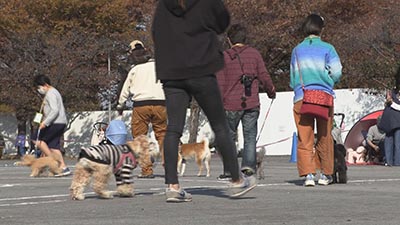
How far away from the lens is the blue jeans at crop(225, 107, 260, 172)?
12.5 metres

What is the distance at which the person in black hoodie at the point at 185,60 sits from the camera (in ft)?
29.2

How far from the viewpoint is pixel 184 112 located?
29.9 feet

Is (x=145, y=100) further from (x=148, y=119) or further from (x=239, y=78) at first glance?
(x=239, y=78)

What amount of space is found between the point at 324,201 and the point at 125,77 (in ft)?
20.9

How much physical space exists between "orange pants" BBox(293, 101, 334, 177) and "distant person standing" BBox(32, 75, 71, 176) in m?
5.86

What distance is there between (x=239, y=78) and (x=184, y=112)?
11.9 ft

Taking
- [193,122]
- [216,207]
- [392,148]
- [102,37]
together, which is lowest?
[216,207]

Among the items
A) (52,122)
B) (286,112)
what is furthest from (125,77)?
(286,112)

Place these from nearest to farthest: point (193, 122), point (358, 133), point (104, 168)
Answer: point (104, 168)
point (358, 133)
point (193, 122)

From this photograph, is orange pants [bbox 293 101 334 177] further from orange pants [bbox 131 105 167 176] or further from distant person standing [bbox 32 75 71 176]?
distant person standing [bbox 32 75 71 176]

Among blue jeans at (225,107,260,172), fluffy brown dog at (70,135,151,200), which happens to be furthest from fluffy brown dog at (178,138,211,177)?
fluffy brown dog at (70,135,151,200)

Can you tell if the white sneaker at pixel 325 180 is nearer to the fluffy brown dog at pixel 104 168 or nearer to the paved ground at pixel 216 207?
the paved ground at pixel 216 207

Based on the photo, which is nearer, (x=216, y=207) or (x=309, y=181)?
(x=216, y=207)

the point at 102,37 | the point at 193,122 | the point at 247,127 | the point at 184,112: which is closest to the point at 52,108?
the point at 247,127
